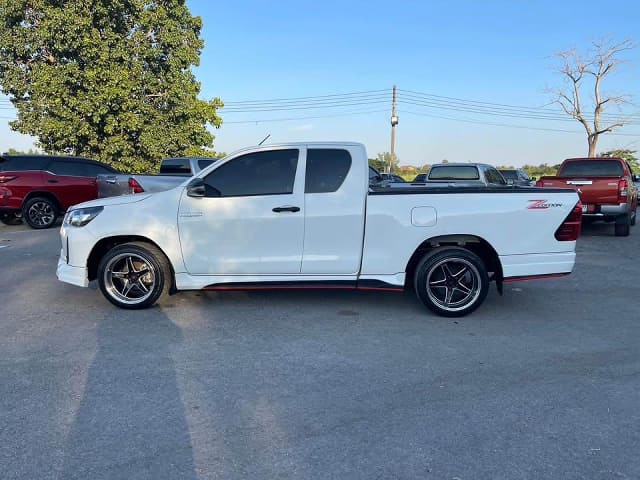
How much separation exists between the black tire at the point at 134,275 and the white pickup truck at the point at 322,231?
0.05ft

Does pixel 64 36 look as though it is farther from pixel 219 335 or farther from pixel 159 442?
pixel 159 442

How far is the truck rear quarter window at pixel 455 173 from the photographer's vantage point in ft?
44.4

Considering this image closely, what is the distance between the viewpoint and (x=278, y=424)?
3254mm

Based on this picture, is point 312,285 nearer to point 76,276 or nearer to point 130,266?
point 130,266

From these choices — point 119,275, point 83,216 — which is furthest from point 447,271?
point 83,216

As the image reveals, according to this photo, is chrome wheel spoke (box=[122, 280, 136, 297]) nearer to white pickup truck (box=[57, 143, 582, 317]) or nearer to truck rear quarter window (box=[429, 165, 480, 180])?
white pickup truck (box=[57, 143, 582, 317])

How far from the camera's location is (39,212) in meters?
13.3

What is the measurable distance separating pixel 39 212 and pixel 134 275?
9.22 m

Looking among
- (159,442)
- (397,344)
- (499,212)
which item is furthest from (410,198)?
(159,442)

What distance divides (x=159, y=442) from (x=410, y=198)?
3.47 meters

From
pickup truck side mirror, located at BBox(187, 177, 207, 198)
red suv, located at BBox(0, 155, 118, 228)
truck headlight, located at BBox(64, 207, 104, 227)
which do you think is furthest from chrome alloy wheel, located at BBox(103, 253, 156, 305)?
red suv, located at BBox(0, 155, 118, 228)

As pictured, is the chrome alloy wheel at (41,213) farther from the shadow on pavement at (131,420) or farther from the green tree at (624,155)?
the green tree at (624,155)

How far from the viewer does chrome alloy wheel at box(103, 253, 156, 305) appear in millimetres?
5652

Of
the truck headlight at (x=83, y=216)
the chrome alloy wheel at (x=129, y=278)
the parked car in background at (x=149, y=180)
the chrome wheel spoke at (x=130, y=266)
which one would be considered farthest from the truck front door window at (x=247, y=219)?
the parked car in background at (x=149, y=180)
